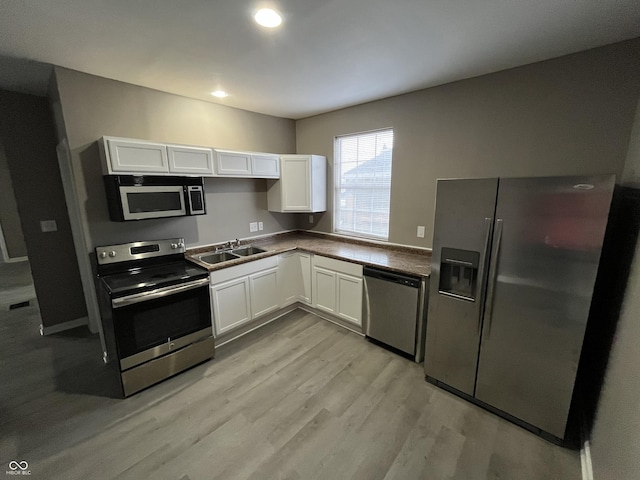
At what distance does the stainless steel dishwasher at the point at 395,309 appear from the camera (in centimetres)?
245

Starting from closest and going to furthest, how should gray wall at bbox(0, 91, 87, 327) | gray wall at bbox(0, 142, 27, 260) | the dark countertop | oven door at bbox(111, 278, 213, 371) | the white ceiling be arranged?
the white ceiling < oven door at bbox(111, 278, 213, 371) < the dark countertop < gray wall at bbox(0, 91, 87, 327) < gray wall at bbox(0, 142, 27, 260)

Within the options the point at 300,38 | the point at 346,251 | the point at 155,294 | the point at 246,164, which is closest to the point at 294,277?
the point at 346,251

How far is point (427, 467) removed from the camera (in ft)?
5.25

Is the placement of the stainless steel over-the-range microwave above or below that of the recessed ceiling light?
below

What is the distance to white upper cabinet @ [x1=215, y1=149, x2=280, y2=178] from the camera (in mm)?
2902

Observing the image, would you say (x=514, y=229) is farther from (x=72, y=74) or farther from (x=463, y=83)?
(x=72, y=74)

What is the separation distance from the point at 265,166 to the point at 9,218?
6.19m

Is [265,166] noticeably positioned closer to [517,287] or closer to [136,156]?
[136,156]

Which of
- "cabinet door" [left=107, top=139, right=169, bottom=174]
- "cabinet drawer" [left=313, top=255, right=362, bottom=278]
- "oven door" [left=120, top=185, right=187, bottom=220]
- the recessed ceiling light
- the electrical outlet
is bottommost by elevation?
"cabinet drawer" [left=313, top=255, right=362, bottom=278]

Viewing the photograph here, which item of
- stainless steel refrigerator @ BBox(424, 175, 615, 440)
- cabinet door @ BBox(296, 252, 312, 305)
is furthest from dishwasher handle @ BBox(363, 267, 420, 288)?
cabinet door @ BBox(296, 252, 312, 305)

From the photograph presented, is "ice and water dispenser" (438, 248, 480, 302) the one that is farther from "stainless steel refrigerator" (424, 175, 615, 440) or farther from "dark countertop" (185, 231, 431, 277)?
"dark countertop" (185, 231, 431, 277)

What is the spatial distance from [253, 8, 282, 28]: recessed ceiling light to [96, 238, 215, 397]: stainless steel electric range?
203 centimetres

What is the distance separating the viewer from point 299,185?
3594 mm

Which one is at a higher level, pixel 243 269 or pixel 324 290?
pixel 243 269
